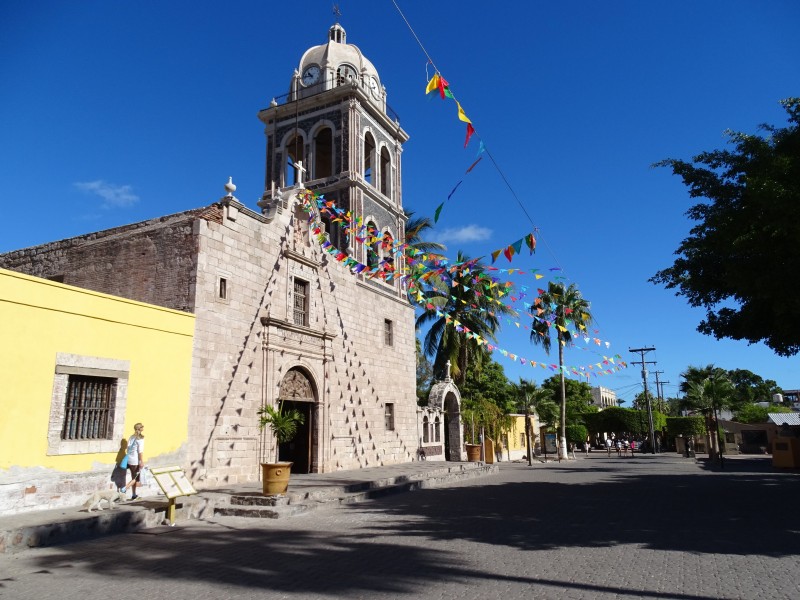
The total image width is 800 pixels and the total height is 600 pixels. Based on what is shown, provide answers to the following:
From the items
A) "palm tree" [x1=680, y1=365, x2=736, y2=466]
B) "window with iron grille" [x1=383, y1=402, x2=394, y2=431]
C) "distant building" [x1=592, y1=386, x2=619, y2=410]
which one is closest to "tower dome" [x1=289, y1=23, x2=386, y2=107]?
"window with iron grille" [x1=383, y1=402, x2=394, y2=431]

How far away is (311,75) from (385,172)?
6.15 metres

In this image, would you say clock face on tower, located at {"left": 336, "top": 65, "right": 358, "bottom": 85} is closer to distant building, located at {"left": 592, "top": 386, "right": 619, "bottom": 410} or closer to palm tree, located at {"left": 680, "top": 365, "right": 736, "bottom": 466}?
palm tree, located at {"left": 680, "top": 365, "right": 736, "bottom": 466}

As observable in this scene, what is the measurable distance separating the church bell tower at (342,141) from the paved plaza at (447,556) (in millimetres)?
15774

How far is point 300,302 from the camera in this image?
16984 millimetres

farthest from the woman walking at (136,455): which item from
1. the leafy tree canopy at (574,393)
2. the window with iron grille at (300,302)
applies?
the leafy tree canopy at (574,393)

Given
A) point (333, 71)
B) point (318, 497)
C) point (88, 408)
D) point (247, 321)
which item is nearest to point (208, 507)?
point (318, 497)

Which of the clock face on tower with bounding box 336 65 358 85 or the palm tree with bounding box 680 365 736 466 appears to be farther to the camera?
the palm tree with bounding box 680 365 736 466

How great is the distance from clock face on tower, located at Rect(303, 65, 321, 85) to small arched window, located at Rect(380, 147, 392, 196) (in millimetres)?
4874

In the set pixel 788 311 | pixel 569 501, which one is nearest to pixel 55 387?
pixel 569 501

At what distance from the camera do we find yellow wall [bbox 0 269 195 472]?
30.0 feet

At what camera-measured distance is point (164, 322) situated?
11914 mm

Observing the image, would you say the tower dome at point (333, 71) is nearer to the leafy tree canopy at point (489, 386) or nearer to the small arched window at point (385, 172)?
the small arched window at point (385, 172)

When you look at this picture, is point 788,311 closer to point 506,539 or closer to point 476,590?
point 506,539

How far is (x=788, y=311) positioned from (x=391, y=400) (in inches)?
519
